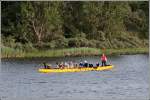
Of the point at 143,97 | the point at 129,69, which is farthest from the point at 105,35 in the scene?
the point at 143,97

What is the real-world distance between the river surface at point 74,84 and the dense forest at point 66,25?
15.4m

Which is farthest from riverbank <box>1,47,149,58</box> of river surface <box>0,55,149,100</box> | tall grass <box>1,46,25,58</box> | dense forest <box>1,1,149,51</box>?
river surface <box>0,55,149,100</box>

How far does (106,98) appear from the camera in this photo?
3322 cm

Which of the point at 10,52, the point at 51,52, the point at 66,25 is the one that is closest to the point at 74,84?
the point at 10,52

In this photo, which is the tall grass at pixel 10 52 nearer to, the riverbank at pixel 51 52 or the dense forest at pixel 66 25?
the riverbank at pixel 51 52

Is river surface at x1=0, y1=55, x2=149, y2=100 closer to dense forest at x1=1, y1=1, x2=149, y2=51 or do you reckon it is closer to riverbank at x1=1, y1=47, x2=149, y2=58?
riverbank at x1=1, y1=47, x2=149, y2=58

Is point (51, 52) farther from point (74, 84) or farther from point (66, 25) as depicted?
point (74, 84)

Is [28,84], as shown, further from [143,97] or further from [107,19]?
[107,19]

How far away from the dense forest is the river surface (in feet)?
50.7

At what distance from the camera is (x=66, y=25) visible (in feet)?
248

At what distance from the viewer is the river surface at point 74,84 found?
34188 millimetres

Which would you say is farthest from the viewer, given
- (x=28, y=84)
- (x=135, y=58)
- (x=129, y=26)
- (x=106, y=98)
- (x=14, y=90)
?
(x=129, y=26)

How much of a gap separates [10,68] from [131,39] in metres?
25.8

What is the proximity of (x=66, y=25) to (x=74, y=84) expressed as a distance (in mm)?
36647
